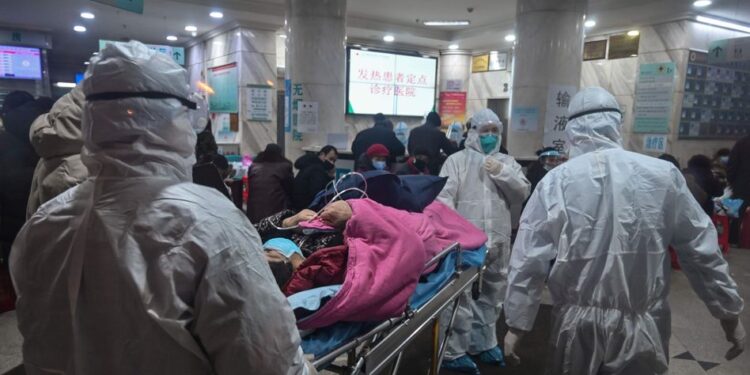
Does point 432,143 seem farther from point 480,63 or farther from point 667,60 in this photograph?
point 480,63

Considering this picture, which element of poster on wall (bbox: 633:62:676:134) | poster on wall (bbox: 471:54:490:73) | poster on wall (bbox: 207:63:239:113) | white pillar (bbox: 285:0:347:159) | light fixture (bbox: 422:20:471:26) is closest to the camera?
white pillar (bbox: 285:0:347:159)

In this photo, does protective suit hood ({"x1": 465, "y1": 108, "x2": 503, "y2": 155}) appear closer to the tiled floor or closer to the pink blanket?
the pink blanket

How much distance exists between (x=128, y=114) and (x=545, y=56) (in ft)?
15.5

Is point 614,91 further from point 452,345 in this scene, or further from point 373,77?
point 452,345

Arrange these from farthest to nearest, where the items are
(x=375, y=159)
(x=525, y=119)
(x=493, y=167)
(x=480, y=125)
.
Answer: (x=525, y=119) → (x=375, y=159) → (x=480, y=125) → (x=493, y=167)

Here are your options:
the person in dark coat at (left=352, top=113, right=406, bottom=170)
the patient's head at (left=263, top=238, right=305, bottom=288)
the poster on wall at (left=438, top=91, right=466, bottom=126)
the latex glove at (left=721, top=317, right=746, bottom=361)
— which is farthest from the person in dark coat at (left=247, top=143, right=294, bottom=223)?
the poster on wall at (left=438, top=91, right=466, bottom=126)

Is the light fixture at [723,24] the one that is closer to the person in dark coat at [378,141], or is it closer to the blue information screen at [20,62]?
the person in dark coat at [378,141]

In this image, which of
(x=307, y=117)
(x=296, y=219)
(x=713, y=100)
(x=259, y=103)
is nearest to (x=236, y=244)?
(x=296, y=219)

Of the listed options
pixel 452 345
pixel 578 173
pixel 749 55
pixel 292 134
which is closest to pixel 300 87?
pixel 292 134

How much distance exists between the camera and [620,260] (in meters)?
1.78

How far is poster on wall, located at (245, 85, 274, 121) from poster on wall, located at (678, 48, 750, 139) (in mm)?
6453

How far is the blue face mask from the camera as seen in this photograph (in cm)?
321

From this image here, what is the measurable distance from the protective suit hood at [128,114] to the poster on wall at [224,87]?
291 inches

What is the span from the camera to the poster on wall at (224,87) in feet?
27.0
